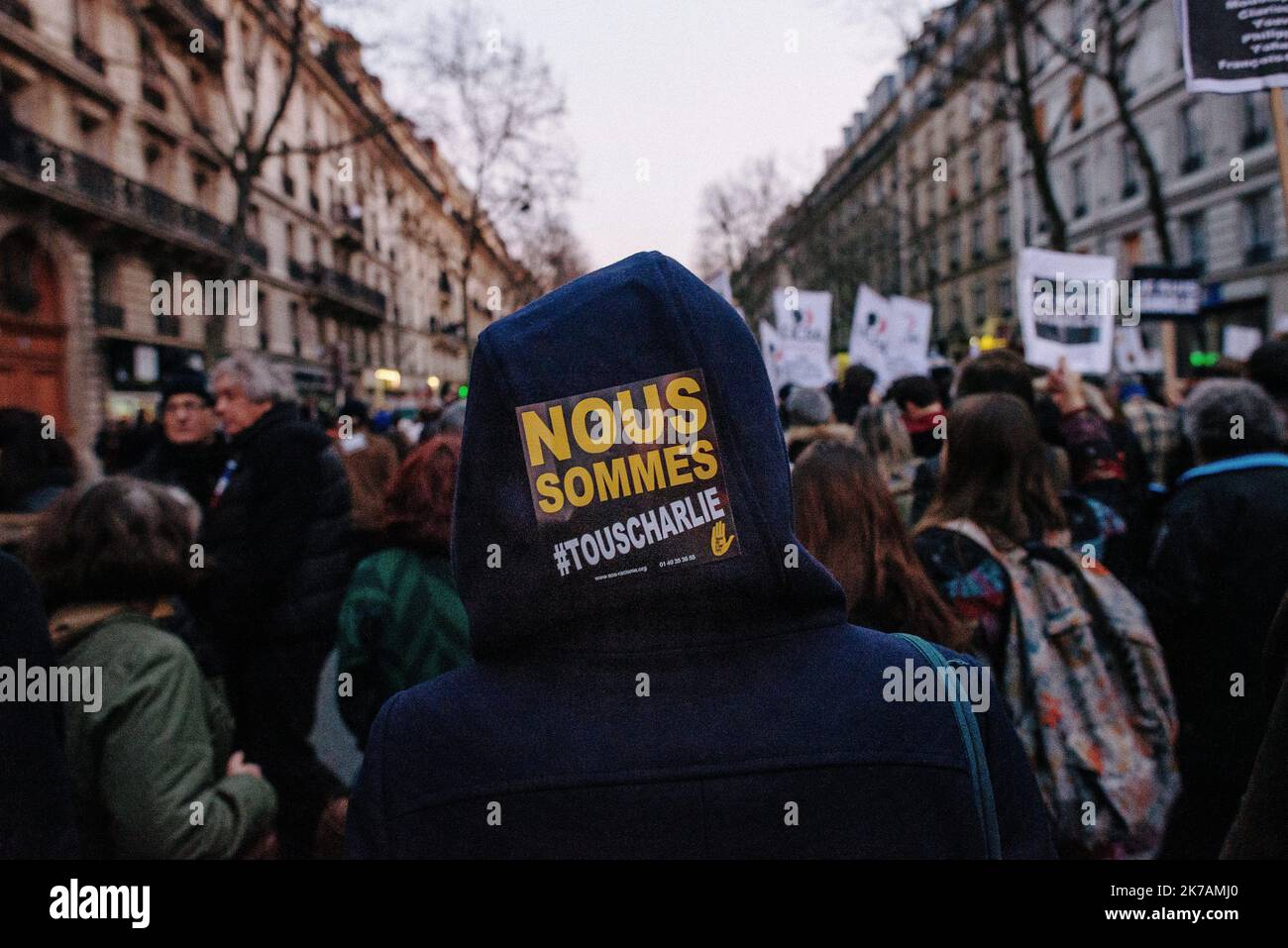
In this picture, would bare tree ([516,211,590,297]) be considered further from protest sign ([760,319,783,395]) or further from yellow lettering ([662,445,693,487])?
yellow lettering ([662,445,693,487])

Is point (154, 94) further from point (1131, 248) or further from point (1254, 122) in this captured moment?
point (1131, 248)

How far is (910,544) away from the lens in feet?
9.09

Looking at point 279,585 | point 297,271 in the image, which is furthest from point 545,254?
point 279,585

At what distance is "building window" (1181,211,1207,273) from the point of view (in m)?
28.2

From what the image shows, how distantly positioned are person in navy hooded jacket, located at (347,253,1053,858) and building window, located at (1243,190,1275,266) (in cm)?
2943

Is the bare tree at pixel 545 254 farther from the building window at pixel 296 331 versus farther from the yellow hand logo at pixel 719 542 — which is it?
the yellow hand logo at pixel 719 542

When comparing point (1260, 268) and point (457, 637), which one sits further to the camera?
point (1260, 268)

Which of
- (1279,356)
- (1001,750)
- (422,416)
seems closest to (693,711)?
(1001,750)

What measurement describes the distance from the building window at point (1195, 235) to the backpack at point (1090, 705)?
1165 inches

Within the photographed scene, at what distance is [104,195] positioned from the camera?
2338 cm

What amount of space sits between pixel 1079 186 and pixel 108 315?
105 ft

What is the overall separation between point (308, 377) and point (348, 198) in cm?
1287

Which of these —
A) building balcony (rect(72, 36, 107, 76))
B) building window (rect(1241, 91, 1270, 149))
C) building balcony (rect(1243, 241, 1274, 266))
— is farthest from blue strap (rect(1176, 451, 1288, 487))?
building balcony (rect(1243, 241, 1274, 266))
